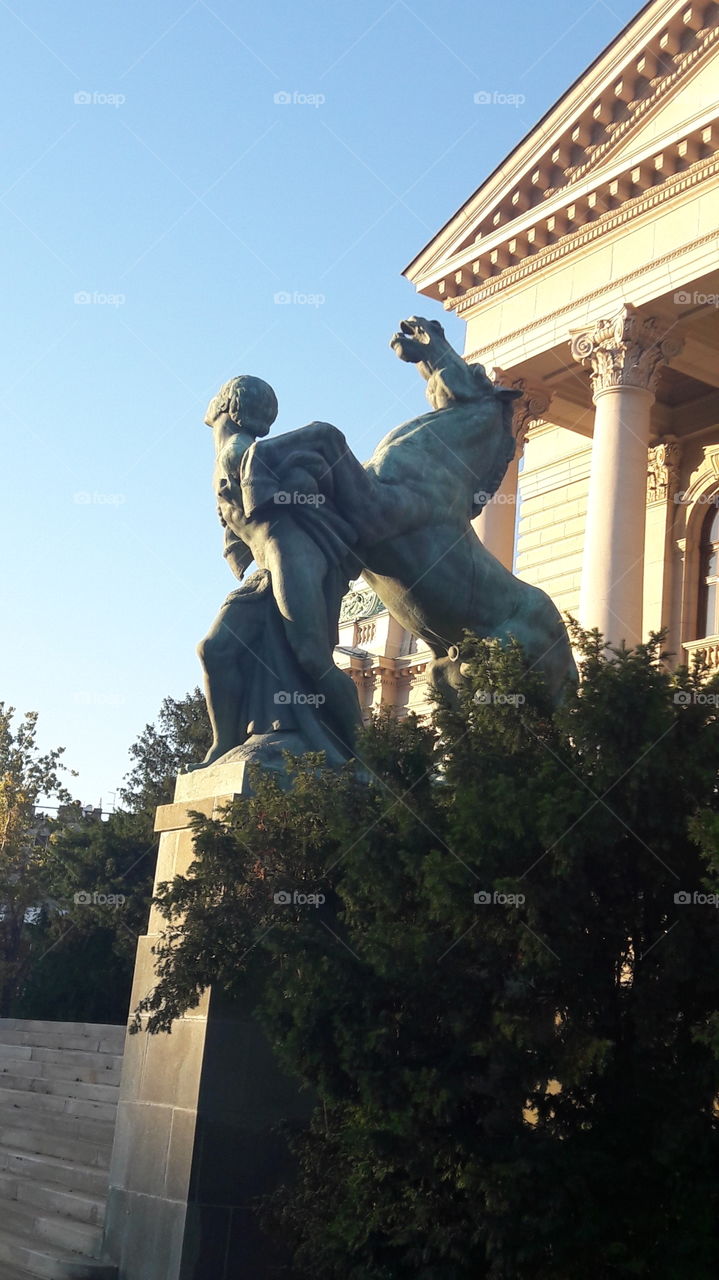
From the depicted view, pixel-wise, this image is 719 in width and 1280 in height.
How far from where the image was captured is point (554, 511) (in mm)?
31688

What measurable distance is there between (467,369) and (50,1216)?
539 cm

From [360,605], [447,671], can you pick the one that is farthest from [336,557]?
[360,605]

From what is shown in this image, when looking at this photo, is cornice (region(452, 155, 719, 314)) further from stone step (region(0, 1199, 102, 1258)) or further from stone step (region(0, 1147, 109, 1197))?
stone step (region(0, 1199, 102, 1258))

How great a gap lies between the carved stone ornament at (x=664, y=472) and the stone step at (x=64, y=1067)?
17.8 meters

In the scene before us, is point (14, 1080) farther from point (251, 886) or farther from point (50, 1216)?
point (251, 886)

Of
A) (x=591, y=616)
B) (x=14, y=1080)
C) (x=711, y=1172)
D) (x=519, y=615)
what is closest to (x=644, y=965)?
(x=711, y=1172)

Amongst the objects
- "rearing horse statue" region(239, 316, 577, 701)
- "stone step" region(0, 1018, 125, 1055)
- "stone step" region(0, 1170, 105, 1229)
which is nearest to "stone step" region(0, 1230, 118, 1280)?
"stone step" region(0, 1170, 105, 1229)

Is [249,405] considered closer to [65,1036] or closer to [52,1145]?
[52,1145]

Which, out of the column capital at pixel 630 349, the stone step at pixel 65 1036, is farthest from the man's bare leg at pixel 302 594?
the column capital at pixel 630 349

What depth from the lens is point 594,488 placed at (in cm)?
2445

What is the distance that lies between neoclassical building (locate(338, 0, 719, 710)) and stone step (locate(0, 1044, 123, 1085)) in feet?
37.2

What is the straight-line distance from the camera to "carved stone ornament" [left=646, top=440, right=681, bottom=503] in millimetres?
29312

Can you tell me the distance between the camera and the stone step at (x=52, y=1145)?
31.9 ft

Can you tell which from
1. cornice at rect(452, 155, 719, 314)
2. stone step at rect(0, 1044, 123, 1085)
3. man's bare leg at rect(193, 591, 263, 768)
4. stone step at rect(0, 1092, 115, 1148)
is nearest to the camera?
man's bare leg at rect(193, 591, 263, 768)
